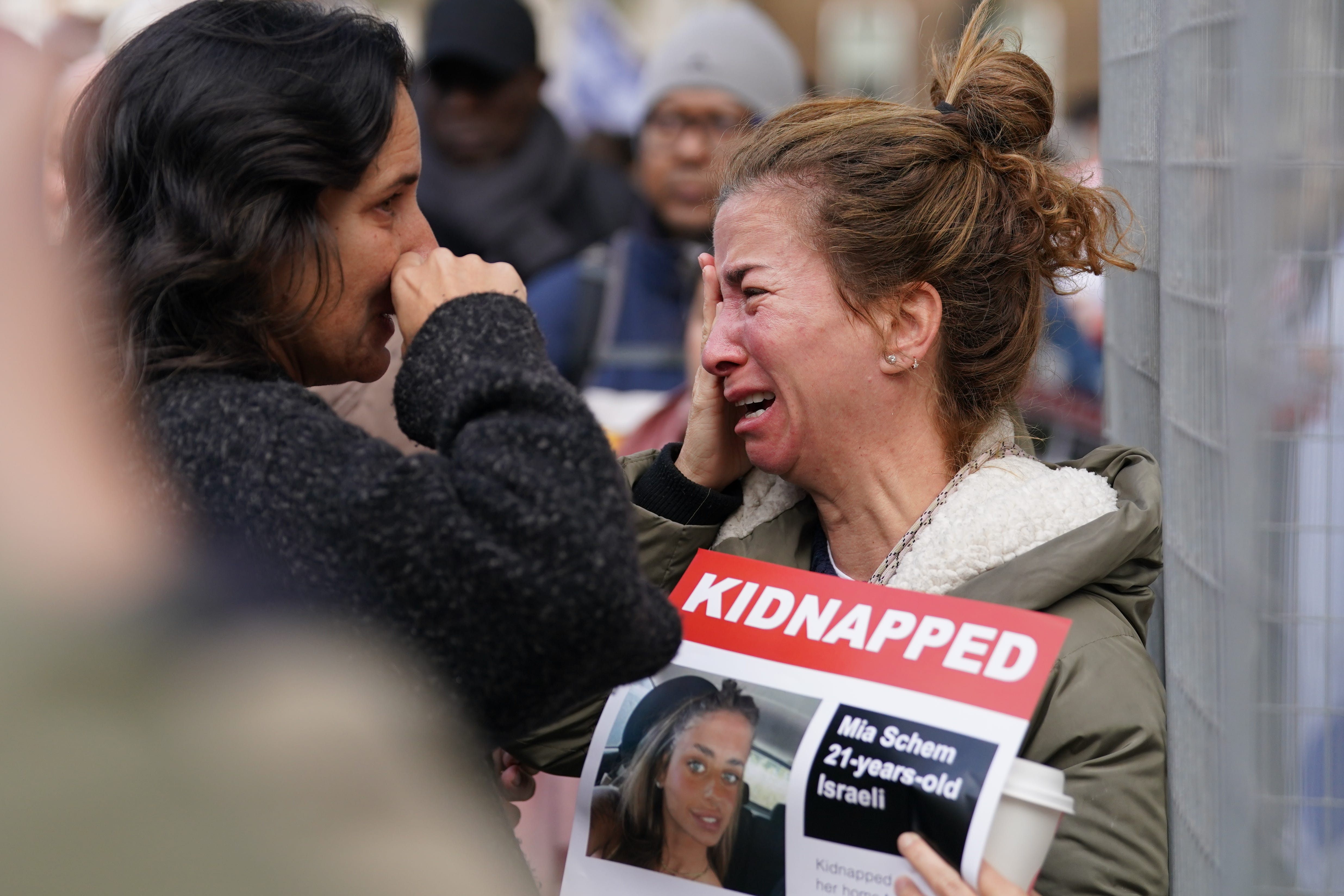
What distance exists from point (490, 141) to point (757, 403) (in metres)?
3.33

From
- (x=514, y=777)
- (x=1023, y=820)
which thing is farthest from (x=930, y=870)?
(x=514, y=777)

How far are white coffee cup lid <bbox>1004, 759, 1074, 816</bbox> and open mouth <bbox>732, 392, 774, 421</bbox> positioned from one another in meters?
0.74

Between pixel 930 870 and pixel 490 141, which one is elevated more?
pixel 490 141

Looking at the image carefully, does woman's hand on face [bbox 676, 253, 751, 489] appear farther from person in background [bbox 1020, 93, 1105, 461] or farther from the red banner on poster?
person in background [bbox 1020, 93, 1105, 461]

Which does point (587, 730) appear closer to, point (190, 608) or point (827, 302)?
point (827, 302)

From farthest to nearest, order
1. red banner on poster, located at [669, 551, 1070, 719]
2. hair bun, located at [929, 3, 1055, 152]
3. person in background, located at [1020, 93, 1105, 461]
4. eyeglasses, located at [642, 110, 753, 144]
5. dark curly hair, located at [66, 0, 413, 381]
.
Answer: person in background, located at [1020, 93, 1105, 461], eyeglasses, located at [642, 110, 753, 144], hair bun, located at [929, 3, 1055, 152], red banner on poster, located at [669, 551, 1070, 719], dark curly hair, located at [66, 0, 413, 381]

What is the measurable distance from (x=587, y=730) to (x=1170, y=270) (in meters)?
1.09

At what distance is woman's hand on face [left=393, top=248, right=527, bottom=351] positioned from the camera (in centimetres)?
147

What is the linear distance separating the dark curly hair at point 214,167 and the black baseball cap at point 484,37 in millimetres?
3534

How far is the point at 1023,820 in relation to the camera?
1.49 metres

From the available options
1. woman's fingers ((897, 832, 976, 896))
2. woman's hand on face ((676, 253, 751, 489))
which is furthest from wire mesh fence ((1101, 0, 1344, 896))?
woman's hand on face ((676, 253, 751, 489))

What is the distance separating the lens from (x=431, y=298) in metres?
1.48

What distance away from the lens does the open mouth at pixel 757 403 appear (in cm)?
208

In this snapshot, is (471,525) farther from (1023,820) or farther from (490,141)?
(490,141)
